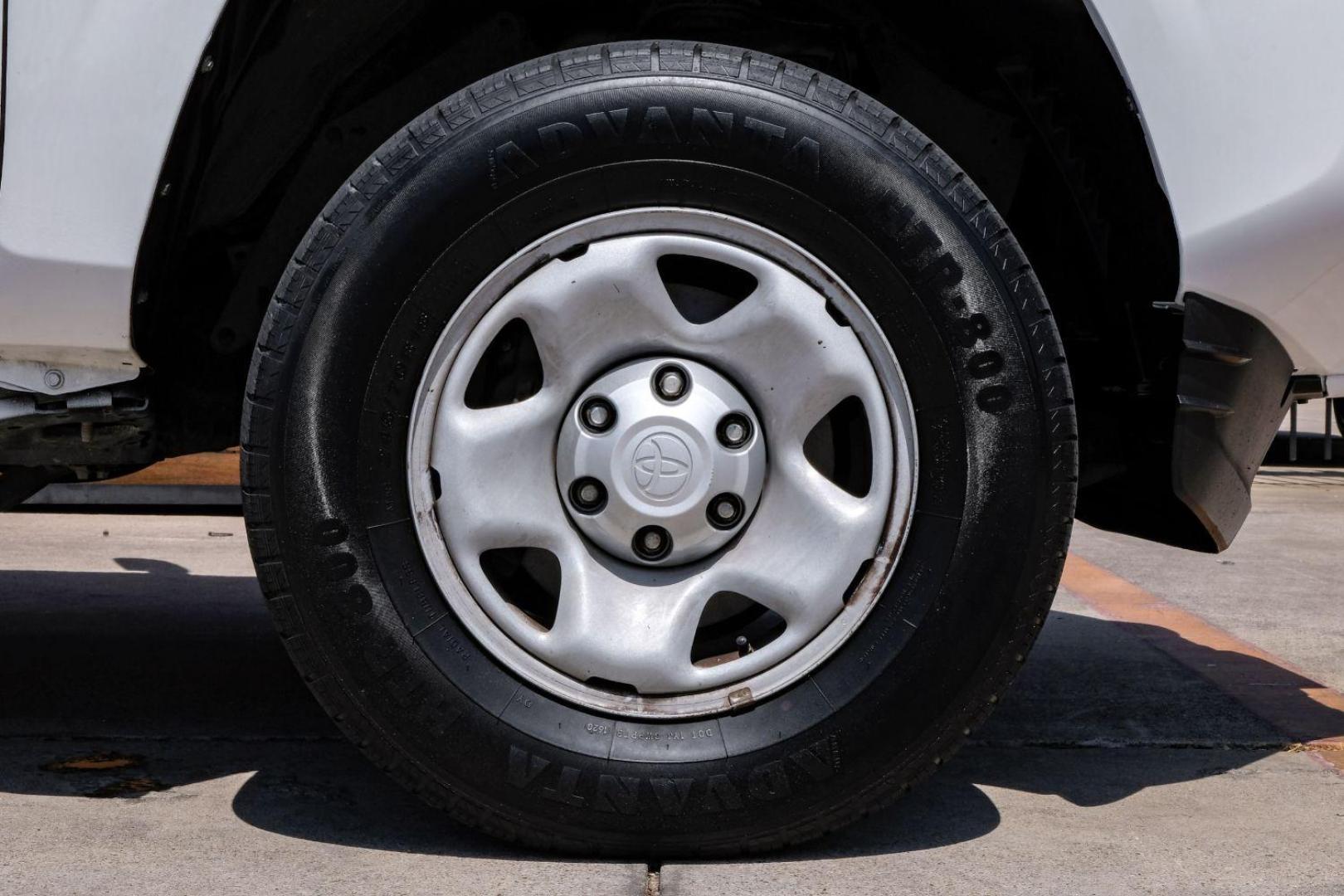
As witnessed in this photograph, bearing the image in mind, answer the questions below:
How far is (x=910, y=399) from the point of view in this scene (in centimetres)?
179

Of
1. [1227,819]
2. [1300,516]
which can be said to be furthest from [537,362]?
[1300,516]

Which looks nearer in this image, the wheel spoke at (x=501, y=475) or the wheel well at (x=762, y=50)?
the wheel spoke at (x=501, y=475)

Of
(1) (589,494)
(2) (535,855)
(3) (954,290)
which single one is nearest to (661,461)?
(1) (589,494)

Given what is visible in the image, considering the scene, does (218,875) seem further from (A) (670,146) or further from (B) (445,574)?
(A) (670,146)

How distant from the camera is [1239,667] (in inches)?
122

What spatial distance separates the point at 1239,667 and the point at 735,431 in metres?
1.84

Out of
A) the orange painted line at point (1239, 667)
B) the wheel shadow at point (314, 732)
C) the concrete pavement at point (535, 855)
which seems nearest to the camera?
the concrete pavement at point (535, 855)

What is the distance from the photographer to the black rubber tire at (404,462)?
1.76 meters

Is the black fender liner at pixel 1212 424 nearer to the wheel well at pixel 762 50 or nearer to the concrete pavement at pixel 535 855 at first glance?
the wheel well at pixel 762 50

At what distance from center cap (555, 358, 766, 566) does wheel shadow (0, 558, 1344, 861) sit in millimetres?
457

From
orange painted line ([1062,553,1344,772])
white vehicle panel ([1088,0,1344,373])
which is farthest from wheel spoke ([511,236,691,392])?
orange painted line ([1062,553,1344,772])

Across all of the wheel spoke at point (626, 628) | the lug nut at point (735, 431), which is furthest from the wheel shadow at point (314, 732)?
the lug nut at point (735, 431)

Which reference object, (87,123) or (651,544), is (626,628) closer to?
(651,544)

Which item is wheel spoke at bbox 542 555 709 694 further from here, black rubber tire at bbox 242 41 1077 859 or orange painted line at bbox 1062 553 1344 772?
orange painted line at bbox 1062 553 1344 772
